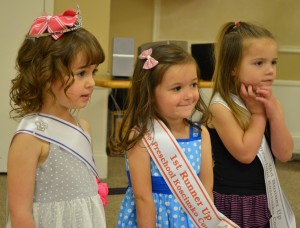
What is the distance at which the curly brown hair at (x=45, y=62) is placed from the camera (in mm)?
1316

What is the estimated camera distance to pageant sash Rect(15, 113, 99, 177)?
1.32m

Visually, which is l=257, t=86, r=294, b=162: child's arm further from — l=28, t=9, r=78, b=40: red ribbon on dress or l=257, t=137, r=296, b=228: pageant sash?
l=28, t=9, r=78, b=40: red ribbon on dress

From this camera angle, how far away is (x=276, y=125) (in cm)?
164

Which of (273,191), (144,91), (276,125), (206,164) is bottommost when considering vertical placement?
(273,191)

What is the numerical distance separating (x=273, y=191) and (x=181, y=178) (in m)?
0.39

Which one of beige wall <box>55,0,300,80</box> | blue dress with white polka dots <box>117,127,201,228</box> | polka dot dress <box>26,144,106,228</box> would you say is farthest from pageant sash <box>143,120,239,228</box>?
beige wall <box>55,0,300,80</box>

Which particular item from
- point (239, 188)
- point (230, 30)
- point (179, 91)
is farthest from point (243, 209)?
point (230, 30)

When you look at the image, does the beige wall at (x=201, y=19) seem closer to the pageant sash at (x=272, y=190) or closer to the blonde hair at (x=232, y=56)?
the blonde hair at (x=232, y=56)

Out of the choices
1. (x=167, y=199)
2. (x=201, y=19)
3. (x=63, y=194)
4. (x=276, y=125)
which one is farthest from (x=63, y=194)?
(x=201, y=19)

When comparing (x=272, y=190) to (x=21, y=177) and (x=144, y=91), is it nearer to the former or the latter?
(x=144, y=91)

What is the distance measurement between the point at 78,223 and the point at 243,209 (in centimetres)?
62

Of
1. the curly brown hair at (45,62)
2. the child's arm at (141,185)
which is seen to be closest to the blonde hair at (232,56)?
the child's arm at (141,185)

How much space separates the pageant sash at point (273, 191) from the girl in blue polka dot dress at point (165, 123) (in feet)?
0.81

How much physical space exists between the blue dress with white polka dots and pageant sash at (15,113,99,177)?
160mm
